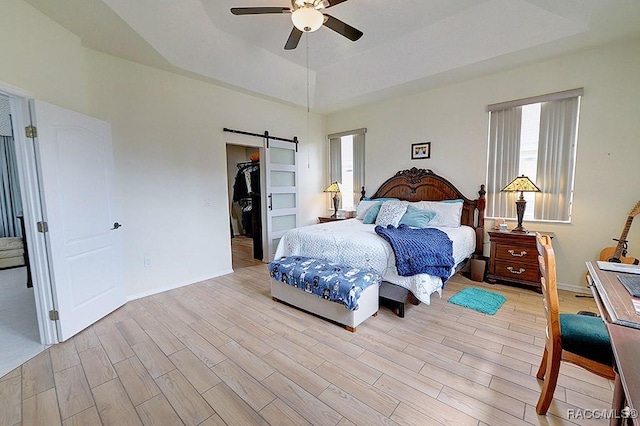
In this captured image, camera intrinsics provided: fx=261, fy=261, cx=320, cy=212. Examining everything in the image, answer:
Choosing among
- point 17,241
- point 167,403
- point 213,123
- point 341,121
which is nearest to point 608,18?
point 341,121

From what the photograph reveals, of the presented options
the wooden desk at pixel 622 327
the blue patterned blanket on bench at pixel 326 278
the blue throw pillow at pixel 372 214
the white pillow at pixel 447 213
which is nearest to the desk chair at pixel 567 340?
the wooden desk at pixel 622 327

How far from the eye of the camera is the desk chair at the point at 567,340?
4.31 ft

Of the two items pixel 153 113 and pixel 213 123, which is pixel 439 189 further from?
pixel 153 113

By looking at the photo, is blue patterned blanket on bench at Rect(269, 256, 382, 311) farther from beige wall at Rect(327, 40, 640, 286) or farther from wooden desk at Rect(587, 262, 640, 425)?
beige wall at Rect(327, 40, 640, 286)

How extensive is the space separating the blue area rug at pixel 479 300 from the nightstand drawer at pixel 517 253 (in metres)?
0.55

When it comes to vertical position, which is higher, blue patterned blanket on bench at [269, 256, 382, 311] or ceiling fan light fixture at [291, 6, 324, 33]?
ceiling fan light fixture at [291, 6, 324, 33]

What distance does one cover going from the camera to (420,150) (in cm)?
436

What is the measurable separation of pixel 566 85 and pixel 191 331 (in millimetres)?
5017

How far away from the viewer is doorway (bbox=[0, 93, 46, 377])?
2223 millimetres

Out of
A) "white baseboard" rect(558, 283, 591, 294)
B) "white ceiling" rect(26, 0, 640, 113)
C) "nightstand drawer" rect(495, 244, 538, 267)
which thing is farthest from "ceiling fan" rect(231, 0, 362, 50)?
"white baseboard" rect(558, 283, 591, 294)

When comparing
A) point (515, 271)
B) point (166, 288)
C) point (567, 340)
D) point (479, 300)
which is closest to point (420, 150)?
point (515, 271)

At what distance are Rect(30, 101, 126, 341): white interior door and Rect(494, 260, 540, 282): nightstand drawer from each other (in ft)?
15.5

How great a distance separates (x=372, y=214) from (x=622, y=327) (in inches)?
126

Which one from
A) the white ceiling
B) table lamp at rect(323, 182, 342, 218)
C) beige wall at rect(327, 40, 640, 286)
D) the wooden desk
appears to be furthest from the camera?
table lamp at rect(323, 182, 342, 218)
